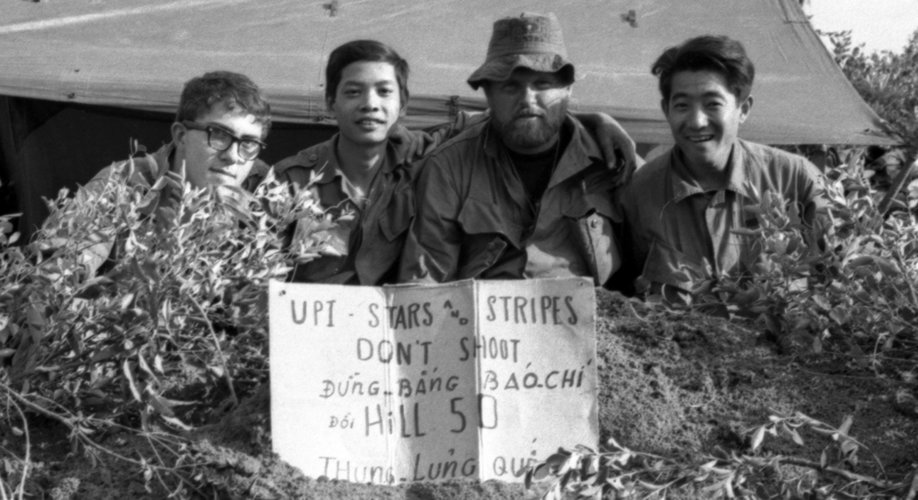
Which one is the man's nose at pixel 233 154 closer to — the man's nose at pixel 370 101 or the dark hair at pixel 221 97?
the dark hair at pixel 221 97

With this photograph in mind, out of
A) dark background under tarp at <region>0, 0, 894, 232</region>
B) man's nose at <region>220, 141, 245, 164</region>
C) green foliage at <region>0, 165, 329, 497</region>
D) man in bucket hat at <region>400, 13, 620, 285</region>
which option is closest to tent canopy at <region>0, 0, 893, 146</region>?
dark background under tarp at <region>0, 0, 894, 232</region>

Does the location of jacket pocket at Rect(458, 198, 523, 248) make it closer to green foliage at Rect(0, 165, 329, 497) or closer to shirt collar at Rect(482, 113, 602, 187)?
shirt collar at Rect(482, 113, 602, 187)

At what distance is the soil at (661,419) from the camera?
11.4ft

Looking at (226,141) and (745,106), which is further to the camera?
(745,106)

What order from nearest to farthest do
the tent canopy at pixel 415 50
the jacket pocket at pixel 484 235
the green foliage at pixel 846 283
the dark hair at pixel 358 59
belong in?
the green foliage at pixel 846 283, the jacket pocket at pixel 484 235, the dark hair at pixel 358 59, the tent canopy at pixel 415 50

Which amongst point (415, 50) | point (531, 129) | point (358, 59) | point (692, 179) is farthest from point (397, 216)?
point (415, 50)

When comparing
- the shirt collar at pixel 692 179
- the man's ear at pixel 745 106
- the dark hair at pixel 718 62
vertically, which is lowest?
the shirt collar at pixel 692 179

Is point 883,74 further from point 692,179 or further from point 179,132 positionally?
point 179,132

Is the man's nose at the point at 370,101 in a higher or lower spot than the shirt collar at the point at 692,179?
higher

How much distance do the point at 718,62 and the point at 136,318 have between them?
236 centimetres

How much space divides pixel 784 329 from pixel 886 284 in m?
0.29

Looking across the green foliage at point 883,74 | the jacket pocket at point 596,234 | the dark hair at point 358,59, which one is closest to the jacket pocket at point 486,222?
the jacket pocket at point 596,234

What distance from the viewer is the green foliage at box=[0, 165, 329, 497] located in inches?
145

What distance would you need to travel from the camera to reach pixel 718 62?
509 centimetres
